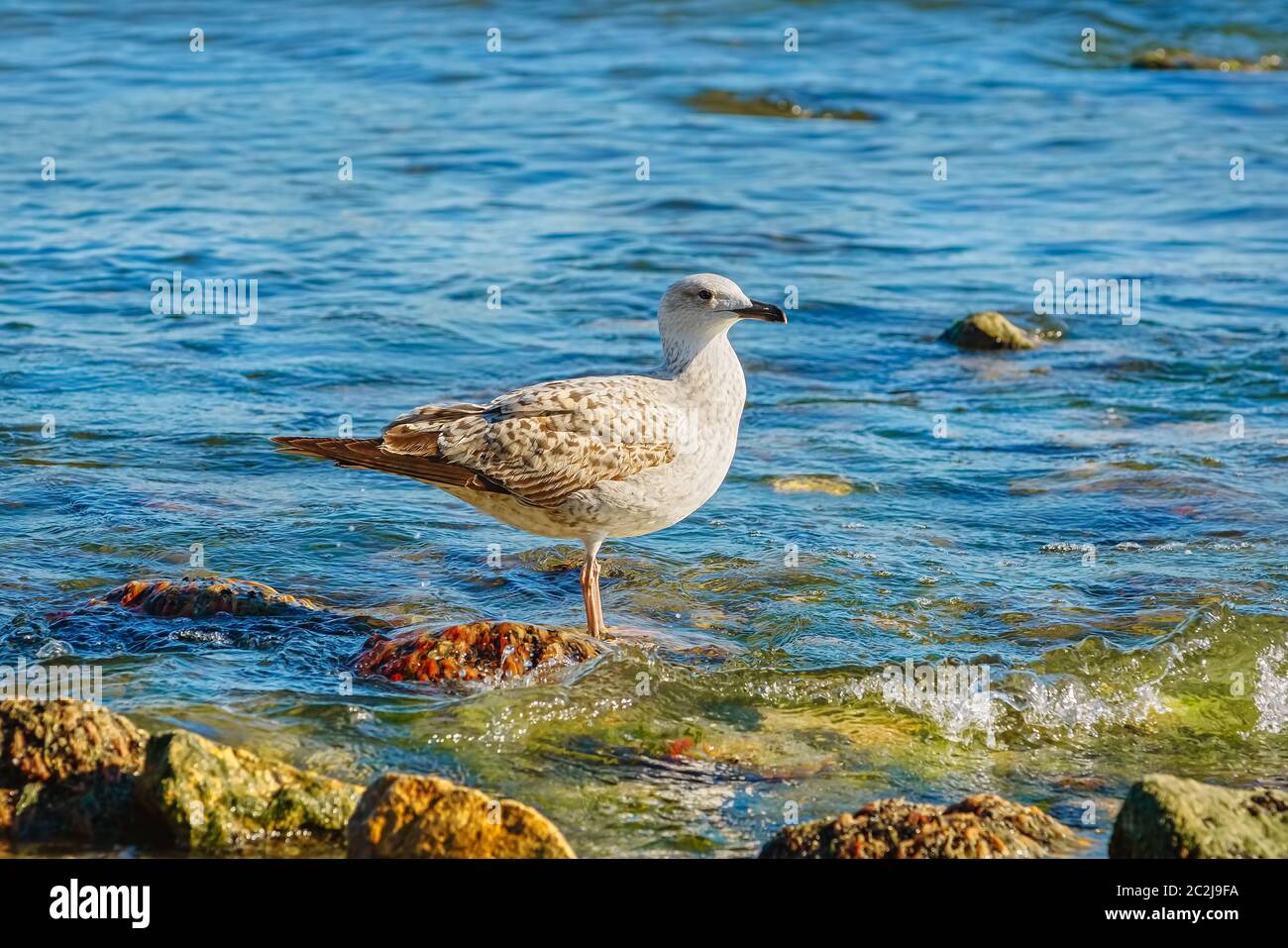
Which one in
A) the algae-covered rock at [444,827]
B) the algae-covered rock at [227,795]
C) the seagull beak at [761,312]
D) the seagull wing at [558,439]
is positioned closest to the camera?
the algae-covered rock at [444,827]

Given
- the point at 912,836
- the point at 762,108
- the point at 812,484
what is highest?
the point at 762,108

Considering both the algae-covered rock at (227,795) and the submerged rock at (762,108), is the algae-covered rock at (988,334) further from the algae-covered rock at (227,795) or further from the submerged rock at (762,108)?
the submerged rock at (762,108)

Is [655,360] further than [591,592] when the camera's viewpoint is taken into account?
Yes

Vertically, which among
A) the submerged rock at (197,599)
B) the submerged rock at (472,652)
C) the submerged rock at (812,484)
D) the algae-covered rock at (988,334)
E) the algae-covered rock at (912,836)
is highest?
the algae-covered rock at (988,334)

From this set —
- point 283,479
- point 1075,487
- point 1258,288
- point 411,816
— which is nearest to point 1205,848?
point 411,816

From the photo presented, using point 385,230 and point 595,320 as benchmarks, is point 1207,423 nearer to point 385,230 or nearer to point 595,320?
point 595,320

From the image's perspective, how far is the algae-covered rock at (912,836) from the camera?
461 centimetres

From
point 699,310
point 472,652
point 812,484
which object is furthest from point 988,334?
point 472,652

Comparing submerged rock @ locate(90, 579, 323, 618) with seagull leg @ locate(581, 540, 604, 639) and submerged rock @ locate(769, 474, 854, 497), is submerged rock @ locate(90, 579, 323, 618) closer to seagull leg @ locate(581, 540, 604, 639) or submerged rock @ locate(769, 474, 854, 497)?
seagull leg @ locate(581, 540, 604, 639)

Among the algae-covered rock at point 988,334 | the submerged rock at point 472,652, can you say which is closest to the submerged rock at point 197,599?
the submerged rock at point 472,652

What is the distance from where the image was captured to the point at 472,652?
6.12 meters

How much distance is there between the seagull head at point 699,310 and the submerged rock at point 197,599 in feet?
6.15

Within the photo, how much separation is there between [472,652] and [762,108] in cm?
1400

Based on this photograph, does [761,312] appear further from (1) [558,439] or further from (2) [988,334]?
(2) [988,334]
